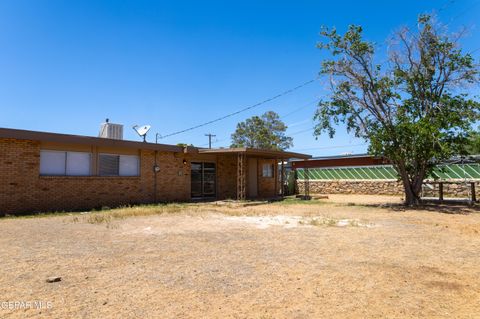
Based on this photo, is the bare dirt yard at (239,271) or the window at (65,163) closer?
the bare dirt yard at (239,271)

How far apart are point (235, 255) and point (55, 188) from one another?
10543 mm

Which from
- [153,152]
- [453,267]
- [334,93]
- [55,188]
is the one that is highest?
[334,93]

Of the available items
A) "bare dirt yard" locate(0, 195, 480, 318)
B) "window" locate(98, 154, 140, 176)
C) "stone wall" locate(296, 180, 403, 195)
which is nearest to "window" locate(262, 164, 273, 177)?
"stone wall" locate(296, 180, 403, 195)

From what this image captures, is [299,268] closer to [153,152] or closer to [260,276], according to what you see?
[260,276]

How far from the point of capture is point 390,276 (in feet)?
17.3

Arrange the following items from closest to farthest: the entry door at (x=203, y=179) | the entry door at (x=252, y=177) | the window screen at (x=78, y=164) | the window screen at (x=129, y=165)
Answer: the window screen at (x=78, y=164)
the window screen at (x=129, y=165)
the entry door at (x=203, y=179)
the entry door at (x=252, y=177)

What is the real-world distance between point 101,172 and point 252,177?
390 inches

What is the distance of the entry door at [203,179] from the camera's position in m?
20.5

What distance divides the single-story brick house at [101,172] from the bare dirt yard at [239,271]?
4.26m

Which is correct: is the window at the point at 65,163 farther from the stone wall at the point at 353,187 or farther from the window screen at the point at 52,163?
the stone wall at the point at 353,187

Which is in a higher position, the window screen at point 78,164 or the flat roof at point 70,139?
the flat roof at point 70,139

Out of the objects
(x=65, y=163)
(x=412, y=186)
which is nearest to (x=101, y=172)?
(x=65, y=163)

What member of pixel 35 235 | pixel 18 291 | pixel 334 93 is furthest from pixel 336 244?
pixel 334 93

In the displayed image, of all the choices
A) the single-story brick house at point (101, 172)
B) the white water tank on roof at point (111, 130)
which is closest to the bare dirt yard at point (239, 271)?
the single-story brick house at point (101, 172)
